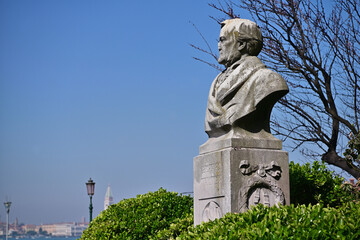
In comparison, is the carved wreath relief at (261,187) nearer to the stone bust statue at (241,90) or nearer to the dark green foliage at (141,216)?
the stone bust statue at (241,90)

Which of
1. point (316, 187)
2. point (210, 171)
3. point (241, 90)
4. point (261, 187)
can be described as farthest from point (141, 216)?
point (241, 90)

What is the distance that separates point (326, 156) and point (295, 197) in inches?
88.7

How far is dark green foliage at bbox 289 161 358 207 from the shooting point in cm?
973

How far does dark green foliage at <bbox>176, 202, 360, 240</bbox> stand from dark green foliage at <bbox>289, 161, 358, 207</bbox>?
3566 millimetres

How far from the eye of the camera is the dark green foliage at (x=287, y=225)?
5301 mm

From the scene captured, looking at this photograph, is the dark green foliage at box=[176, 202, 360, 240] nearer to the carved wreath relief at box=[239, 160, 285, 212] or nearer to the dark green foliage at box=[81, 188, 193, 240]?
the carved wreath relief at box=[239, 160, 285, 212]

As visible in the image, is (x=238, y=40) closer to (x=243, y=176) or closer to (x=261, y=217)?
(x=243, y=176)

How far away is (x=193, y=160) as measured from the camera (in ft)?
27.6

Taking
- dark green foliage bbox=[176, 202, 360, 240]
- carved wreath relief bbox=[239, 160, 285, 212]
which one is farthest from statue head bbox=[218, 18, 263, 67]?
dark green foliage bbox=[176, 202, 360, 240]

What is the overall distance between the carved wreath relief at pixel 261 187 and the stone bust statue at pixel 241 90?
46 cm

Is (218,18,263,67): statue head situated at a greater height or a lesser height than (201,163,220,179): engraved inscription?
greater

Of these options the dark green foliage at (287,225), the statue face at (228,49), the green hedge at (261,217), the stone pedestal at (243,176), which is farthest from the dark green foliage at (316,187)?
the dark green foliage at (287,225)

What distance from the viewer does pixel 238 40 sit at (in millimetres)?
8062

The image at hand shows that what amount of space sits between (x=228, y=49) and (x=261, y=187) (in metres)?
2.02
